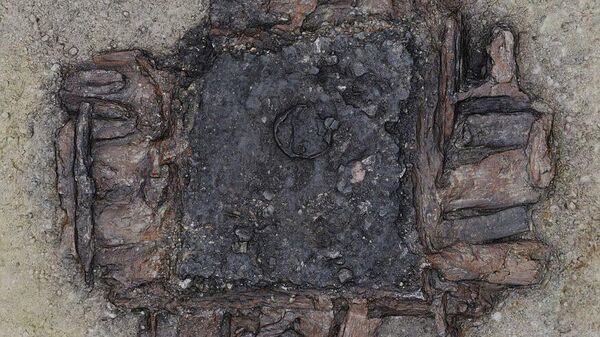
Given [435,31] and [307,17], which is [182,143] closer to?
[307,17]

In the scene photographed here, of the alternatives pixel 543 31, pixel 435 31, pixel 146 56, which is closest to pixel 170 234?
pixel 146 56

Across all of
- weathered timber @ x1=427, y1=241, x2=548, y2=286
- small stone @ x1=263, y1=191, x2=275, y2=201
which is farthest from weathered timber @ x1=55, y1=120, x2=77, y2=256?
weathered timber @ x1=427, y1=241, x2=548, y2=286

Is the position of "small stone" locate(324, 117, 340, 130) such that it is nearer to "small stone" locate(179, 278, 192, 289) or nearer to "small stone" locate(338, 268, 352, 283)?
"small stone" locate(338, 268, 352, 283)

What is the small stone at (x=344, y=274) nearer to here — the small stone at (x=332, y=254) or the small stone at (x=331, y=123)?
the small stone at (x=332, y=254)

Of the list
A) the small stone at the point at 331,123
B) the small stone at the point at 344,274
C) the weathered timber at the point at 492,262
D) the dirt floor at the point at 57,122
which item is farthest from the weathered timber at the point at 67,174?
the weathered timber at the point at 492,262

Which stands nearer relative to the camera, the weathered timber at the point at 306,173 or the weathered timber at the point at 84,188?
the weathered timber at the point at 306,173

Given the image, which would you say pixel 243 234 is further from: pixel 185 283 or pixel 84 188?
pixel 84 188
